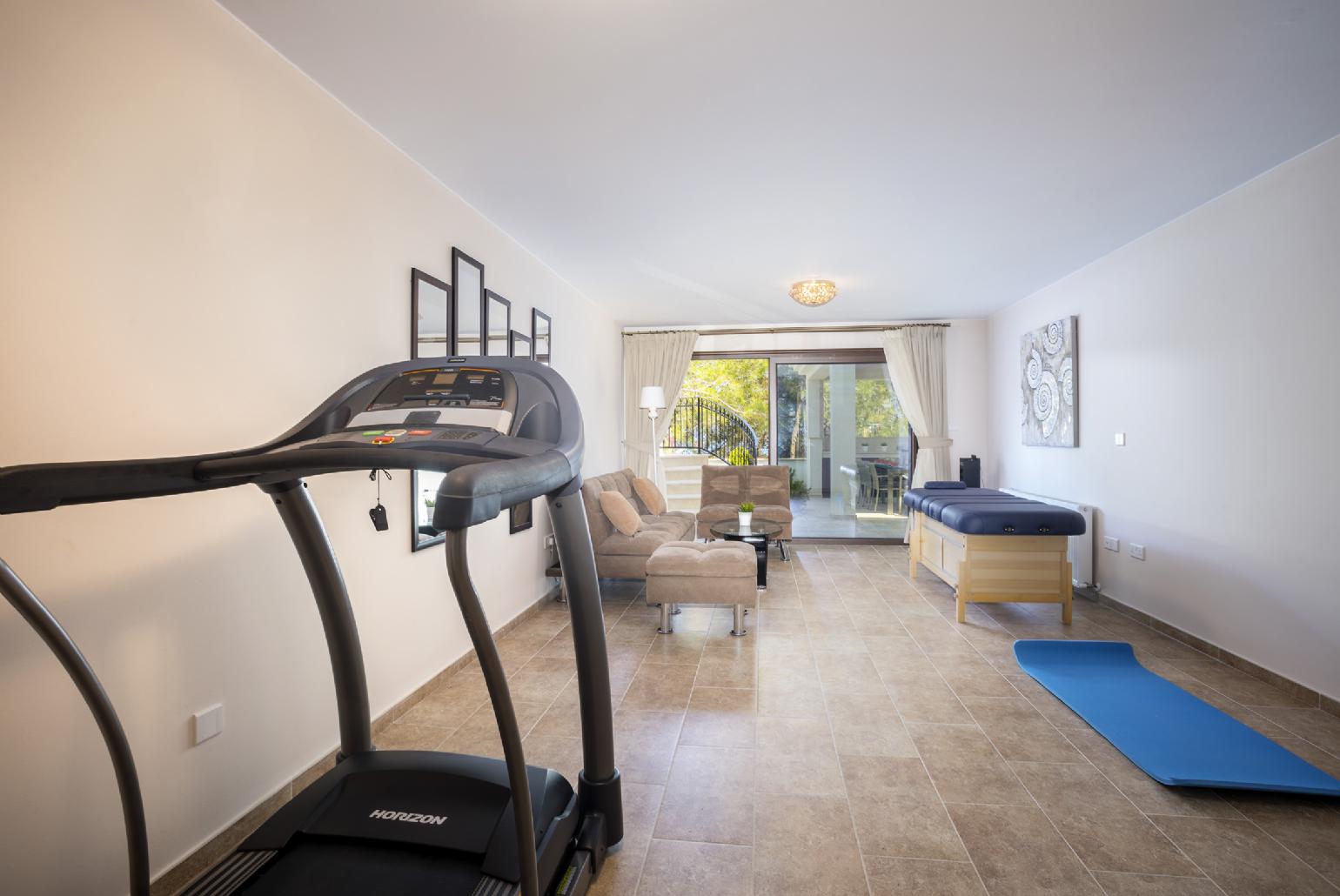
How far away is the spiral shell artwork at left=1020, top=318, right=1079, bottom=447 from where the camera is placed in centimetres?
489

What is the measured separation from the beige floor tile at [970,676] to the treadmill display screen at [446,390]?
2676 millimetres

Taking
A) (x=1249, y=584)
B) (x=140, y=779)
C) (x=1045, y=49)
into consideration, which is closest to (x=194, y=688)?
(x=140, y=779)

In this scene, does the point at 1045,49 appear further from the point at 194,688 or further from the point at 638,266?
the point at 194,688

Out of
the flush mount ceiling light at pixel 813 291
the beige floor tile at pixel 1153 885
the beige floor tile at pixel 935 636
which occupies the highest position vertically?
the flush mount ceiling light at pixel 813 291

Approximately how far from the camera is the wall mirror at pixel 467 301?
129 inches

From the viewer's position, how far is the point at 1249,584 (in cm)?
320

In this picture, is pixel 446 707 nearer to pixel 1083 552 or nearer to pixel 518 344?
pixel 518 344

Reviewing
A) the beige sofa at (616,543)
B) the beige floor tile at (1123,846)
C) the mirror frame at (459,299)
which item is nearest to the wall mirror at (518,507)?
the mirror frame at (459,299)

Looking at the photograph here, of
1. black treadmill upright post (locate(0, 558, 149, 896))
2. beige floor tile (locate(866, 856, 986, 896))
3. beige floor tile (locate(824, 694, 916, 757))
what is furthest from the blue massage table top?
black treadmill upright post (locate(0, 558, 149, 896))

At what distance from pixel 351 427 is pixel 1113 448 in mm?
4859

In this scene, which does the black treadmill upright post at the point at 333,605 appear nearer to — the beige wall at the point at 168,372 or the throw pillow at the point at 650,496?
the beige wall at the point at 168,372

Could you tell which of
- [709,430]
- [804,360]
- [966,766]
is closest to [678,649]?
[966,766]

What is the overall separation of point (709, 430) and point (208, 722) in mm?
6682

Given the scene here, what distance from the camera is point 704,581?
3.85 metres
